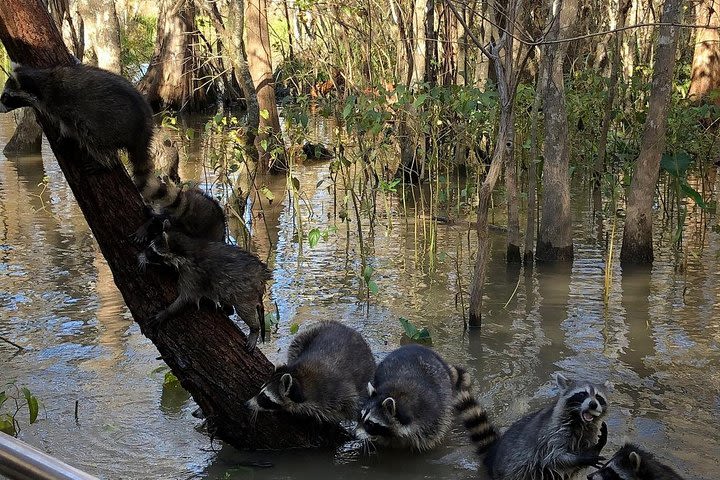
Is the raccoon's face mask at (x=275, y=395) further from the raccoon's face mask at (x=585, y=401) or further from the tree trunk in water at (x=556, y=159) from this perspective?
the tree trunk in water at (x=556, y=159)

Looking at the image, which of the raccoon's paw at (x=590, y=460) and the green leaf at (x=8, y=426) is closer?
the raccoon's paw at (x=590, y=460)

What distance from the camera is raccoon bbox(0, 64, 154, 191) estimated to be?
4523 mm

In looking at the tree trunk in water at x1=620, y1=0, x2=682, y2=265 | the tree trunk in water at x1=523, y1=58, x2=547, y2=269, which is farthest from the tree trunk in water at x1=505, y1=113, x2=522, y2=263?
the tree trunk in water at x1=620, y1=0, x2=682, y2=265

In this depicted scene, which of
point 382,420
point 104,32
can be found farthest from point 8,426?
point 104,32

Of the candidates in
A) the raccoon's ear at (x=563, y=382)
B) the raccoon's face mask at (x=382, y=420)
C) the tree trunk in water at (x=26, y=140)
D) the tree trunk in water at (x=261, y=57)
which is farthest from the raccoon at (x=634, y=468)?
the tree trunk in water at (x=26, y=140)

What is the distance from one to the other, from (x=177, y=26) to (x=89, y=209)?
63.0ft

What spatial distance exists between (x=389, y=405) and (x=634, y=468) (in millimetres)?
1363

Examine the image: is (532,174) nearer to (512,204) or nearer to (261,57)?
(512,204)

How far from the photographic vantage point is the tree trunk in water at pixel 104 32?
9992 millimetres

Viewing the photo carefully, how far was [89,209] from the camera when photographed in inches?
180

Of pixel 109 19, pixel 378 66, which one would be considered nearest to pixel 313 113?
pixel 378 66

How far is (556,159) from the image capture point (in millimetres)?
8273

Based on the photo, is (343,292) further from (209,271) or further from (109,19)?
(109,19)

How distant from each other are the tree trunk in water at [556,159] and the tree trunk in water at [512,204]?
0.24 metres
